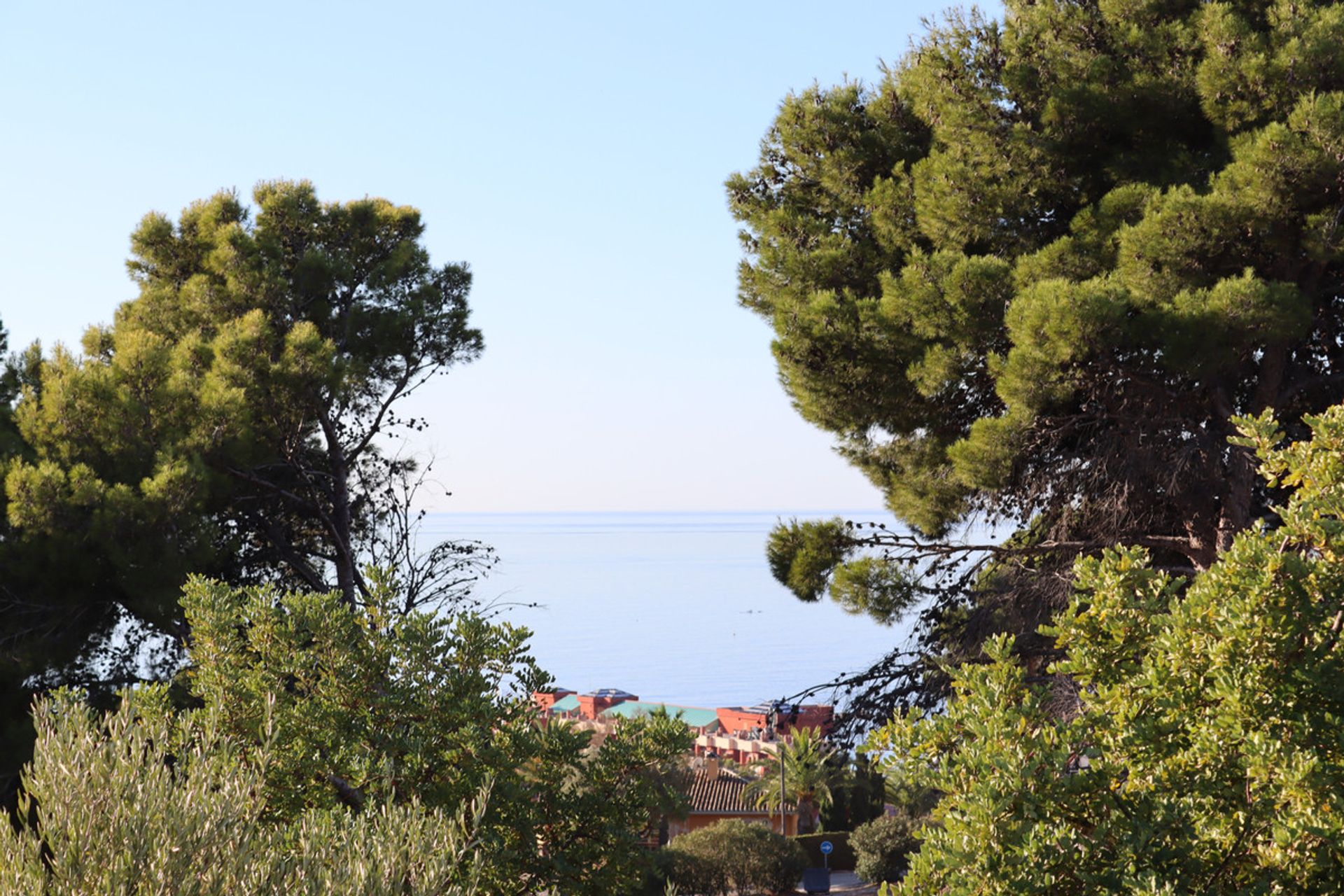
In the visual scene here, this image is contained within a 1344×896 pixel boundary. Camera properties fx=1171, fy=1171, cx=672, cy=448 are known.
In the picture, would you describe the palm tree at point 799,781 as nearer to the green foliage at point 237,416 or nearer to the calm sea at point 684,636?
the calm sea at point 684,636

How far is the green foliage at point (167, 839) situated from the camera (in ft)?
11.2

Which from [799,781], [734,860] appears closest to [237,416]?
[734,860]

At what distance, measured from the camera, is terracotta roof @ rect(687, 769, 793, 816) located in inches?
1660

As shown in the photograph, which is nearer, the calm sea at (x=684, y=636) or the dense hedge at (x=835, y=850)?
the dense hedge at (x=835, y=850)

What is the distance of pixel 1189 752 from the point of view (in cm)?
416

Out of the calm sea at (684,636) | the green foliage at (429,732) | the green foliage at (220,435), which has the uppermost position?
the green foliage at (220,435)

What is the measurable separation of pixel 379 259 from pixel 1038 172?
29.1ft

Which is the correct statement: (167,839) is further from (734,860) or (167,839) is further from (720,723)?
(720,723)

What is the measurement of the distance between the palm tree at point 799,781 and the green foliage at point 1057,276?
3002cm

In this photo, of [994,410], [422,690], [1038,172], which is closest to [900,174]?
[1038,172]

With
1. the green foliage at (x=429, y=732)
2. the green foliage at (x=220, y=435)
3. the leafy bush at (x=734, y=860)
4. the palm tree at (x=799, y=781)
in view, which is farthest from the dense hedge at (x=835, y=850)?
the green foliage at (x=429, y=732)

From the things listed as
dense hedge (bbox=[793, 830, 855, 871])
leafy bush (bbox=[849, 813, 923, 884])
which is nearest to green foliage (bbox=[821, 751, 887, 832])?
dense hedge (bbox=[793, 830, 855, 871])

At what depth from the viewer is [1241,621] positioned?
408 cm

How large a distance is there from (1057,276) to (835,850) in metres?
31.6
